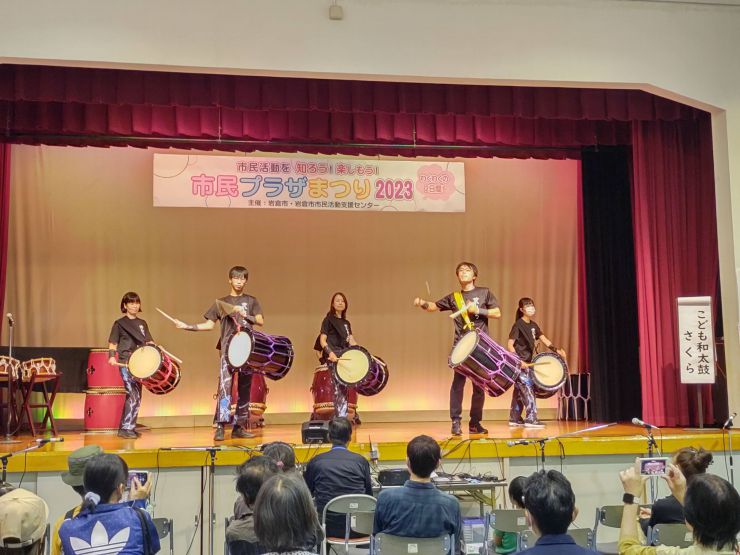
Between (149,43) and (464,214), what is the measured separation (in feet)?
16.3

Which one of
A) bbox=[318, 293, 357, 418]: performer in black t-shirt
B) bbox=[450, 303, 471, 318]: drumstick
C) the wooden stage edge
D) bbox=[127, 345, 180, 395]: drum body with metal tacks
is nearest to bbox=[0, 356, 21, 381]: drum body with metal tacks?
the wooden stage edge

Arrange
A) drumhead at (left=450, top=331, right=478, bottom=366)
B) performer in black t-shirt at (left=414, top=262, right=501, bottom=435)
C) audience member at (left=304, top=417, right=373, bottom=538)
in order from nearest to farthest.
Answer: audience member at (left=304, top=417, right=373, bottom=538) < drumhead at (left=450, top=331, right=478, bottom=366) < performer in black t-shirt at (left=414, top=262, right=501, bottom=435)

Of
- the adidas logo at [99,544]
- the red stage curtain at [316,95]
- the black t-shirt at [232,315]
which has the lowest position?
the adidas logo at [99,544]

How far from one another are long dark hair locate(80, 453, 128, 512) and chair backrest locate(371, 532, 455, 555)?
1.17m

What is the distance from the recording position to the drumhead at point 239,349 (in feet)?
23.2

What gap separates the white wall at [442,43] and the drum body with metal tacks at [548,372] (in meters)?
1.53

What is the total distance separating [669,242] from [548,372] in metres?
1.82

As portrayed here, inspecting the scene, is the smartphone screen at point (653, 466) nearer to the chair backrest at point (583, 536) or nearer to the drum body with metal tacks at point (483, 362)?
the chair backrest at point (583, 536)

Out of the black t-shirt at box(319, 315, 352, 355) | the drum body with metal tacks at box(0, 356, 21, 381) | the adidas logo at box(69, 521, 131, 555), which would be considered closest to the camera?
the adidas logo at box(69, 521, 131, 555)

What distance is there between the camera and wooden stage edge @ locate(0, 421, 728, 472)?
6344 millimetres

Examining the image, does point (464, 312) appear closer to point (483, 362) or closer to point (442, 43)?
point (483, 362)

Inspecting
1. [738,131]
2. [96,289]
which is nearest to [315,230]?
[96,289]

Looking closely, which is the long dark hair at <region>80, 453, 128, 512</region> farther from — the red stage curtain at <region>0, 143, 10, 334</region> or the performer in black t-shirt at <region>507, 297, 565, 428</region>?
the red stage curtain at <region>0, 143, 10, 334</region>

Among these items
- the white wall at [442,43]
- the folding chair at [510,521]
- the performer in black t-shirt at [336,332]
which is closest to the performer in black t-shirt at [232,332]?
the performer in black t-shirt at [336,332]
